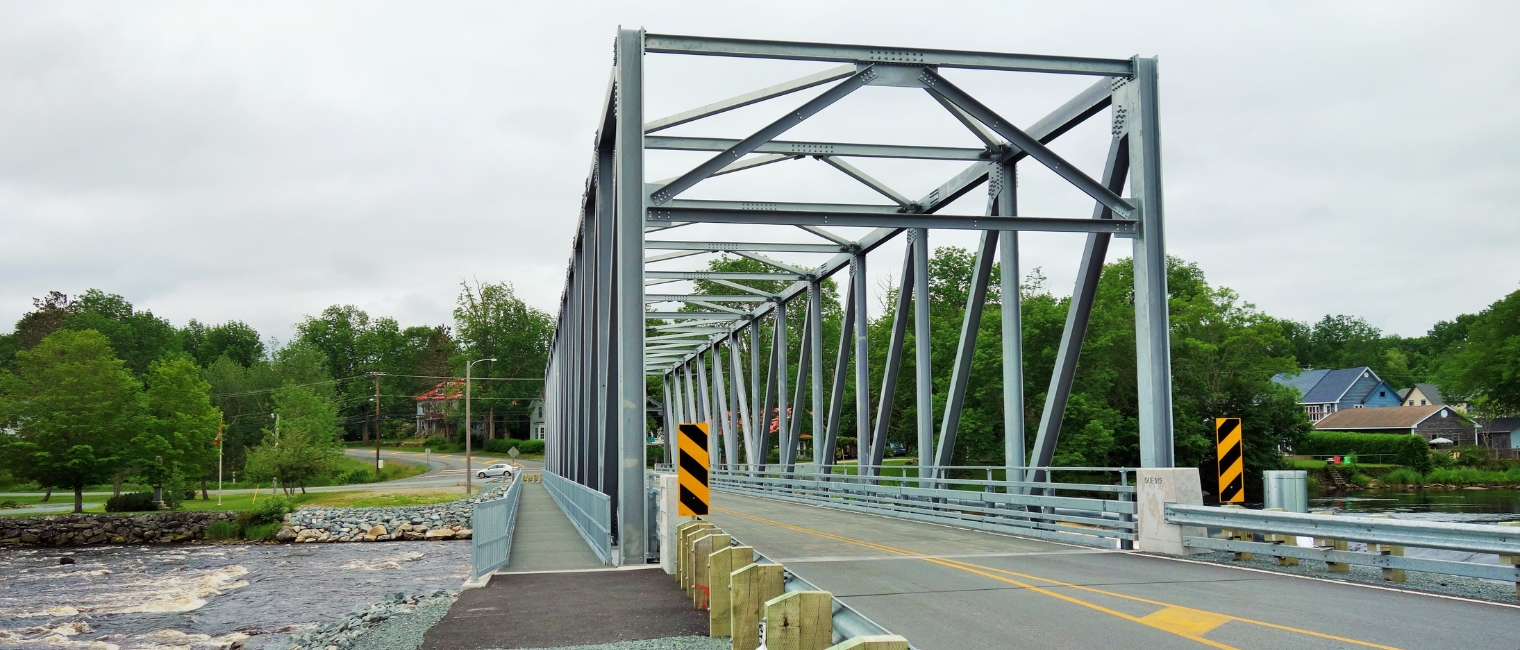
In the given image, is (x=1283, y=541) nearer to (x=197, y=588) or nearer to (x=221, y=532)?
(x=197, y=588)

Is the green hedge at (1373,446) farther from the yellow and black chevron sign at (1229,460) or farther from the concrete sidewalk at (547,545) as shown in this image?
the yellow and black chevron sign at (1229,460)

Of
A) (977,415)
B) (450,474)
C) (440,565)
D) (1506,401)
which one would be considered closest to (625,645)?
(440,565)

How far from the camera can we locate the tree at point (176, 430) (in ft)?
149

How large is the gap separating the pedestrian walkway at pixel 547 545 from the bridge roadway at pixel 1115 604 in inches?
124

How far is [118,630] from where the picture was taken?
19.1m

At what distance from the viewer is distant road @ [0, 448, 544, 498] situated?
179ft

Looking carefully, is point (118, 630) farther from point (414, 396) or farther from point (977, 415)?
point (414, 396)

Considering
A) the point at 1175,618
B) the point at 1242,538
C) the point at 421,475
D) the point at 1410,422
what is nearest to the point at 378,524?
the point at 421,475

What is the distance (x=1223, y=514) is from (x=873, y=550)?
3.91 meters

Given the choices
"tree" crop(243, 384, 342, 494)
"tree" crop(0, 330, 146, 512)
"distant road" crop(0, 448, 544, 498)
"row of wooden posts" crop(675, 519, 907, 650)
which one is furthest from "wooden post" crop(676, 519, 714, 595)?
"tree" crop(243, 384, 342, 494)

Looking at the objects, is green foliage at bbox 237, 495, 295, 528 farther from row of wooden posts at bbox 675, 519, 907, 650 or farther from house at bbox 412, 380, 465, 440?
house at bbox 412, 380, 465, 440

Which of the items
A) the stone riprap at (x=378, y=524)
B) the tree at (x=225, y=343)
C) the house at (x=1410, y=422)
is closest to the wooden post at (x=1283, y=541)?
the stone riprap at (x=378, y=524)

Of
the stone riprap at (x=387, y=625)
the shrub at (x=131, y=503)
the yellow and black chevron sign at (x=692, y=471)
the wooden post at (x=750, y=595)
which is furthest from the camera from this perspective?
the shrub at (x=131, y=503)

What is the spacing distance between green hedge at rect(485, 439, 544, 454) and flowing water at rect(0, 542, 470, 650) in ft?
170
